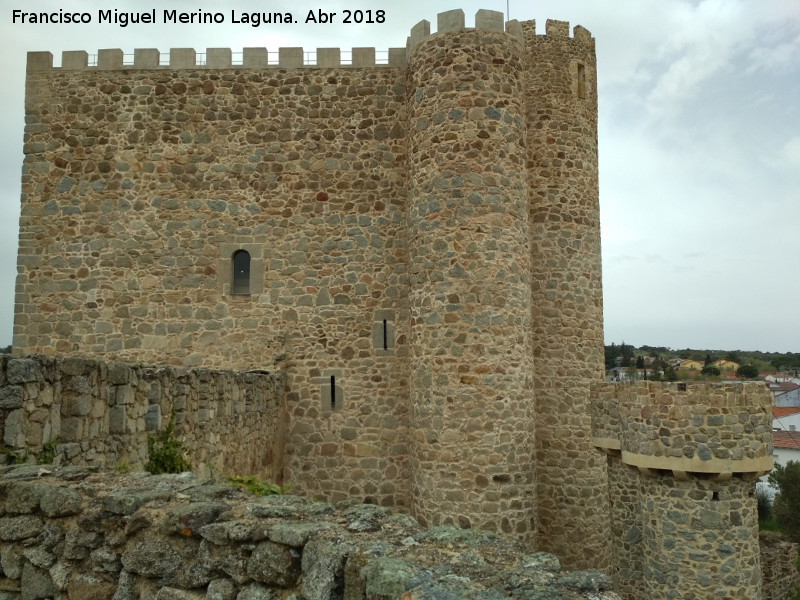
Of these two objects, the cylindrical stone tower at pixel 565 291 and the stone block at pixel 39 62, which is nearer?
the cylindrical stone tower at pixel 565 291

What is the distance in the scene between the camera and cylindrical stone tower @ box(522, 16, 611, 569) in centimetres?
1161

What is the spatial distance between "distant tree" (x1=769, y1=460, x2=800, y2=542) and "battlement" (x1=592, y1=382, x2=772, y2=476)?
2934 centimetres

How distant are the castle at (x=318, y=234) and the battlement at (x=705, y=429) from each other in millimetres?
1882

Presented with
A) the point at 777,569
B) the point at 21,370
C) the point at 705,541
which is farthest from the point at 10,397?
the point at 777,569

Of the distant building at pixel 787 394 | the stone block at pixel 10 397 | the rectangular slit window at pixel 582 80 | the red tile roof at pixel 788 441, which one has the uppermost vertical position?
the rectangular slit window at pixel 582 80

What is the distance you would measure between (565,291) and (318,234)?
14.6ft

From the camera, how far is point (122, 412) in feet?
19.8

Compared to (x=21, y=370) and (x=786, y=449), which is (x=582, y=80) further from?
(x=786, y=449)

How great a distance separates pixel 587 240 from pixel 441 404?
4392 millimetres

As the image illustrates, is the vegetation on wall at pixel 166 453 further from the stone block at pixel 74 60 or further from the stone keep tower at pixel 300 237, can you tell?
the stone block at pixel 74 60

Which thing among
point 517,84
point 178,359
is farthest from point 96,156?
point 517,84

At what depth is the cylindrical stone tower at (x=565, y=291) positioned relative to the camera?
38.1ft

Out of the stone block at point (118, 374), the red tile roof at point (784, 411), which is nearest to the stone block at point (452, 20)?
the stone block at point (118, 374)

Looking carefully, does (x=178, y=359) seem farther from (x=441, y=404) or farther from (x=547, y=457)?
(x=547, y=457)
